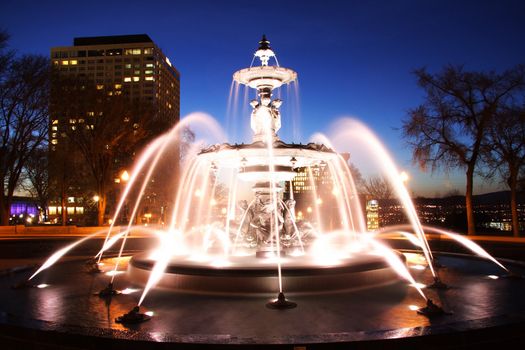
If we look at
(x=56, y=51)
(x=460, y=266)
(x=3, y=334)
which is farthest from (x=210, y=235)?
(x=56, y=51)

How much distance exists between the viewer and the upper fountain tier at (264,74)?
1582 cm

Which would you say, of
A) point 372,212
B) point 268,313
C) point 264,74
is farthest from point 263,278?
point 372,212

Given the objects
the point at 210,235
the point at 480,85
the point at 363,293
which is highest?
the point at 480,85

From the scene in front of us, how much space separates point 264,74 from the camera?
1593cm

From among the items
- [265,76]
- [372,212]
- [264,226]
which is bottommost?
[264,226]

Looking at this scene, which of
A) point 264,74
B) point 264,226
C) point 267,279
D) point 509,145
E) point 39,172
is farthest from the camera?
point 39,172

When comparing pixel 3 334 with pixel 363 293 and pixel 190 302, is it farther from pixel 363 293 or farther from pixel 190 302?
pixel 363 293

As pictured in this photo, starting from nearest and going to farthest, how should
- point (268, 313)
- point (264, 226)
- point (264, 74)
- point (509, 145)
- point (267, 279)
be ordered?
point (268, 313) < point (267, 279) < point (264, 226) < point (264, 74) < point (509, 145)

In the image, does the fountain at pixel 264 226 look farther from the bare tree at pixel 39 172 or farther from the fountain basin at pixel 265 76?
the bare tree at pixel 39 172

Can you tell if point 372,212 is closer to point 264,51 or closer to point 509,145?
point 509,145

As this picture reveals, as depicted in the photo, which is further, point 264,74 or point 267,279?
point 264,74

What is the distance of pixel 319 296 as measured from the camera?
963 centimetres

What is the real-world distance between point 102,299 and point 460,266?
11.2 m

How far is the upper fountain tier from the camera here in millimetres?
15817
